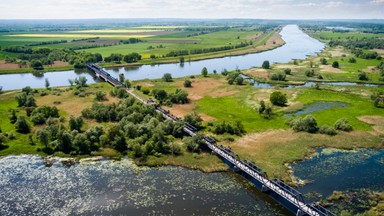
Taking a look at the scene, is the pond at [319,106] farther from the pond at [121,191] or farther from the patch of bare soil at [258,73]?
the pond at [121,191]

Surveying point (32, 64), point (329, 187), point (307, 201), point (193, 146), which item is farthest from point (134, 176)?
point (32, 64)

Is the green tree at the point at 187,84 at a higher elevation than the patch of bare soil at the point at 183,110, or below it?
higher

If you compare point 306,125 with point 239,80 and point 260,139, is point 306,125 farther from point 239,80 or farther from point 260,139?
point 239,80

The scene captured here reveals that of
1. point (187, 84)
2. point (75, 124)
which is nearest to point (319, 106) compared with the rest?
point (187, 84)

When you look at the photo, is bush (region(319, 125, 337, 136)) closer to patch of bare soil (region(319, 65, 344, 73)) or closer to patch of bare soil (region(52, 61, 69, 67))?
patch of bare soil (region(319, 65, 344, 73))

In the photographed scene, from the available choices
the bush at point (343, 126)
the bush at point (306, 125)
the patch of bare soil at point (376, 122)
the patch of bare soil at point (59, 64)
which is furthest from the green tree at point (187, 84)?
the patch of bare soil at point (59, 64)

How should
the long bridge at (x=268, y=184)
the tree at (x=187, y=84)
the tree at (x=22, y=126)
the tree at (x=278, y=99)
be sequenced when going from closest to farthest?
1. the long bridge at (x=268, y=184)
2. the tree at (x=22, y=126)
3. the tree at (x=278, y=99)
4. the tree at (x=187, y=84)

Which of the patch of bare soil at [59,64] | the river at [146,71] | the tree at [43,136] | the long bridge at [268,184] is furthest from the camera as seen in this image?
the patch of bare soil at [59,64]

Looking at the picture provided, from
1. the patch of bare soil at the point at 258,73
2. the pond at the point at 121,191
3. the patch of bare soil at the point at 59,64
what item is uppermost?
the patch of bare soil at the point at 59,64
